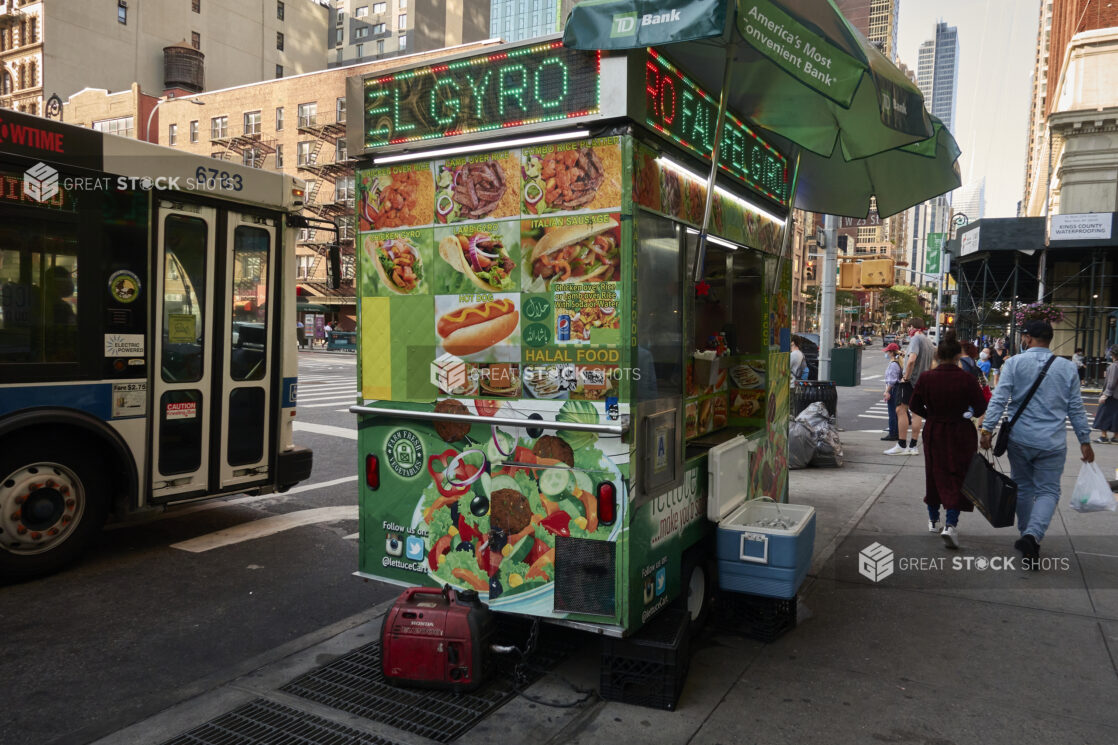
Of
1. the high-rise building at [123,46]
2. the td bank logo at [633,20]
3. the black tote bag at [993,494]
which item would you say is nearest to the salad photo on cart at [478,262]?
the td bank logo at [633,20]

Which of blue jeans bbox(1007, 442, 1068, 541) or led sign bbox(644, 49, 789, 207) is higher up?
led sign bbox(644, 49, 789, 207)

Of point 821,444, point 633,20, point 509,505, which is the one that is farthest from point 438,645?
point 821,444

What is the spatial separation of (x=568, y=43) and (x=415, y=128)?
111cm

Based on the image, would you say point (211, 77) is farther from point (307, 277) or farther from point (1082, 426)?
point (1082, 426)

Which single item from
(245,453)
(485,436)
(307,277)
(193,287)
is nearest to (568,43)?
(485,436)

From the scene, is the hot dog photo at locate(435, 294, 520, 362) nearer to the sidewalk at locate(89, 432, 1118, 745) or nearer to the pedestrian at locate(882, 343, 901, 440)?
the sidewalk at locate(89, 432, 1118, 745)

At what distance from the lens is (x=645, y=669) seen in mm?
3756

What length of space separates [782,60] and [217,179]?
5175 mm

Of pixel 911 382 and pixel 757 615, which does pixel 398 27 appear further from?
pixel 757 615

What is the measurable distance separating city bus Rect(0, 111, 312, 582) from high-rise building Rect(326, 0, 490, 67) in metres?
75.8

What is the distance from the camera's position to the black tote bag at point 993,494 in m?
5.80

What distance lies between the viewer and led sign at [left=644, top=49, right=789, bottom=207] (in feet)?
12.5

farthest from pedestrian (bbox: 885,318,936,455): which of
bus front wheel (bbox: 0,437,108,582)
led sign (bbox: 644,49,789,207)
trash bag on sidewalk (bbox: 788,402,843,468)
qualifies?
bus front wheel (bbox: 0,437,108,582)

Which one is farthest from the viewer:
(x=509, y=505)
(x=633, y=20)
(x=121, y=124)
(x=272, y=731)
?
(x=121, y=124)
